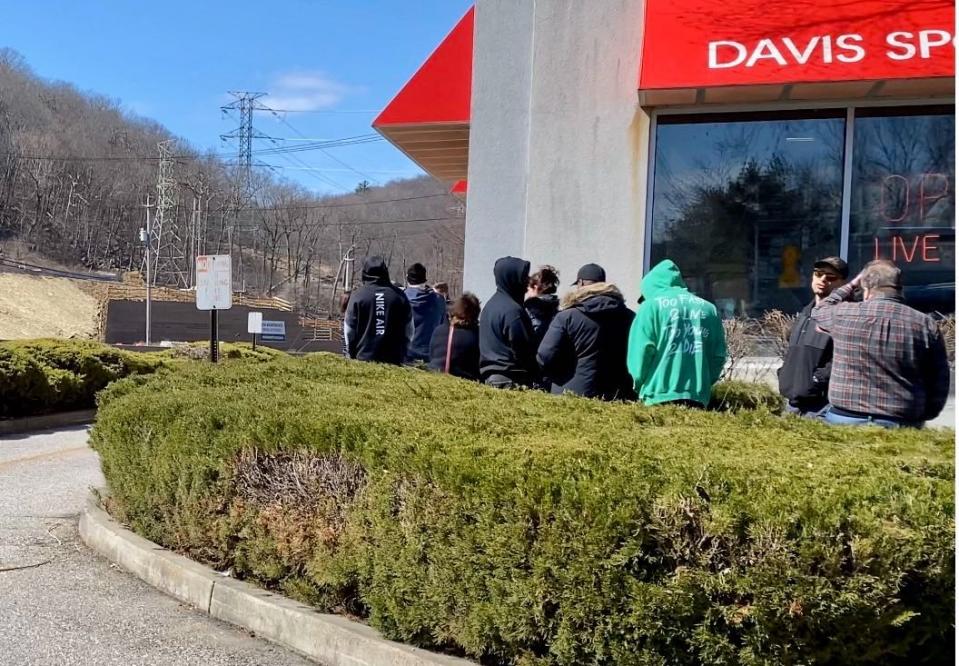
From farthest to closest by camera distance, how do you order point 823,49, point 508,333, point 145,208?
point 145,208 < point 823,49 < point 508,333

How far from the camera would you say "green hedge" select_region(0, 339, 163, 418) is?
11266 millimetres

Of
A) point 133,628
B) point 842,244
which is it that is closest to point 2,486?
point 133,628

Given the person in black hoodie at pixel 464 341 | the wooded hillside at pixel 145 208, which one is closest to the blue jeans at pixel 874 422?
the person in black hoodie at pixel 464 341

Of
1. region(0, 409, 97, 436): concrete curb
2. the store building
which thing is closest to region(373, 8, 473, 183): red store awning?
the store building

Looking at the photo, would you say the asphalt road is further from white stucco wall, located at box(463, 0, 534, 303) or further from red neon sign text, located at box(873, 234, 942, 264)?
red neon sign text, located at box(873, 234, 942, 264)

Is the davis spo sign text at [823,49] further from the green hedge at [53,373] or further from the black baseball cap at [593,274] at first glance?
the green hedge at [53,373]

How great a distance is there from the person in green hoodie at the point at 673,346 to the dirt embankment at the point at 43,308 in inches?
1920

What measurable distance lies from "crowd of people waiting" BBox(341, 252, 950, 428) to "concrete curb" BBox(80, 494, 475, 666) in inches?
96.4

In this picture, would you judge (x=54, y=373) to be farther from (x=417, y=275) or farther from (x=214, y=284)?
(x=417, y=275)

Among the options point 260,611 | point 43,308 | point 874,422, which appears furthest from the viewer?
point 43,308

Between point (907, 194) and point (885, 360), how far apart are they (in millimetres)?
5391

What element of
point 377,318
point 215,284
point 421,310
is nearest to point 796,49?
point 421,310

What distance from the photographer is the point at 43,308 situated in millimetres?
Result: 57656

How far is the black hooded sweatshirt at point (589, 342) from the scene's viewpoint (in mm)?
5734
